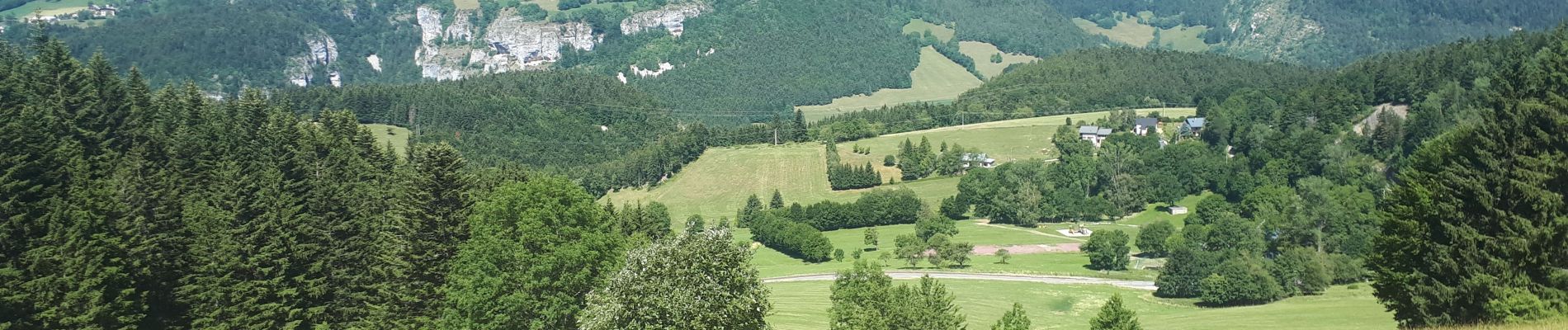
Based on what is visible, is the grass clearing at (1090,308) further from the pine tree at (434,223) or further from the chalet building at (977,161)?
the chalet building at (977,161)

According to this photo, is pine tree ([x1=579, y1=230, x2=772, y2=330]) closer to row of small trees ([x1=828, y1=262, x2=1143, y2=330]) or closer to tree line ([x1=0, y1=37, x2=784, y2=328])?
tree line ([x1=0, y1=37, x2=784, y2=328])

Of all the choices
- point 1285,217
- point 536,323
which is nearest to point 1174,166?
point 1285,217

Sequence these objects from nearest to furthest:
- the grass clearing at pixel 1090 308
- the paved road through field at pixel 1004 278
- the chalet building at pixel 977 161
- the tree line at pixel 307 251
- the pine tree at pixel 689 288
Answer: the pine tree at pixel 689 288 → the tree line at pixel 307 251 → the grass clearing at pixel 1090 308 → the paved road through field at pixel 1004 278 → the chalet building at pixel 977 161

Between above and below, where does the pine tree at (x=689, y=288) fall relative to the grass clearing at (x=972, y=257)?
above

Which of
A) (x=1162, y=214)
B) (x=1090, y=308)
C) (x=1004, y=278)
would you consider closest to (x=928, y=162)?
(x=1162, y=214)

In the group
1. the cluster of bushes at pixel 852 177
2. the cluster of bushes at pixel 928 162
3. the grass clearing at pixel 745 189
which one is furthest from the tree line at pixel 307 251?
the cluster of bushes at pixel 928 162

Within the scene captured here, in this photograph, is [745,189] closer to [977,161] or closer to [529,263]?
[977,161]

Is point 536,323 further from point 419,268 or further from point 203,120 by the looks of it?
point 203,120
